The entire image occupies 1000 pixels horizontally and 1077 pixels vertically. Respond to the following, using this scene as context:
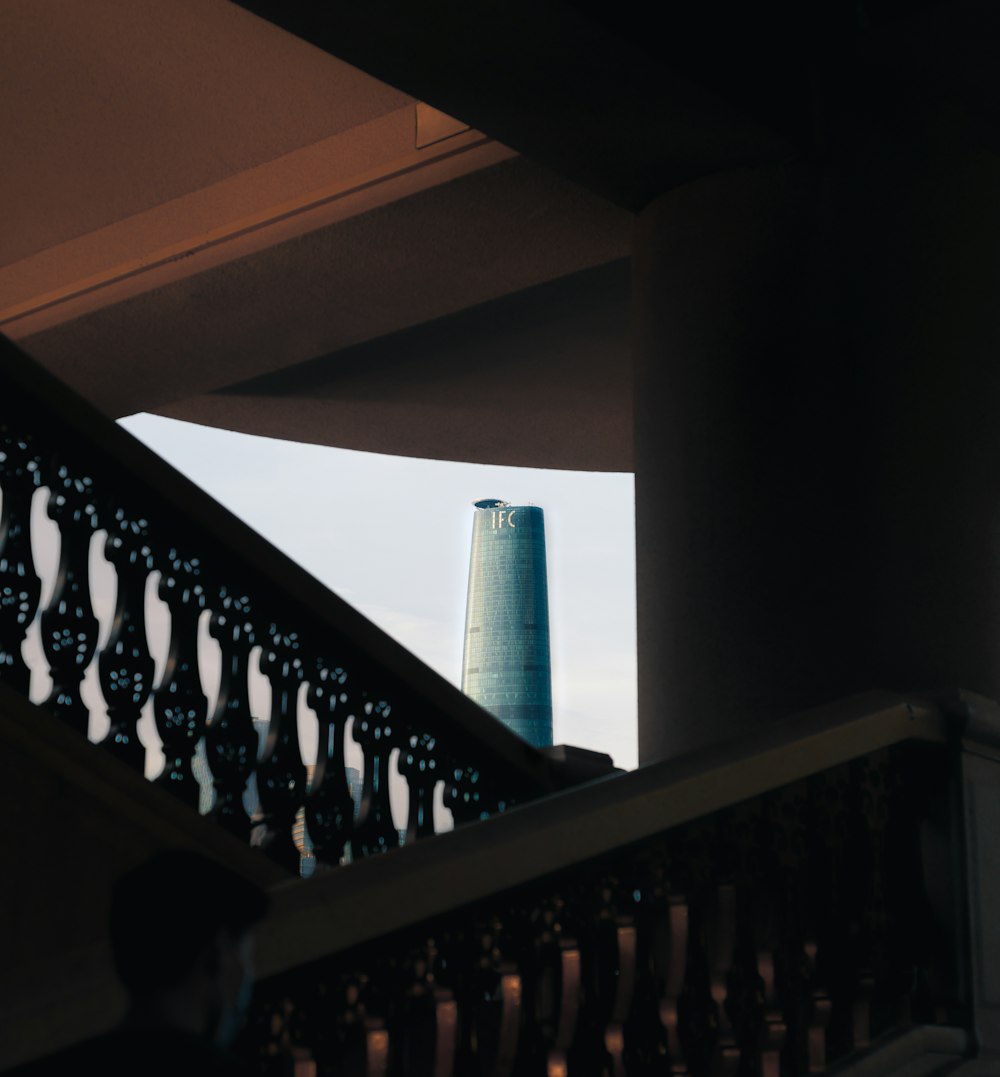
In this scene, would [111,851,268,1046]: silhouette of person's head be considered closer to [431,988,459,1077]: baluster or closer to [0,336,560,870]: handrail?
[431,988,459,1077]: baluster

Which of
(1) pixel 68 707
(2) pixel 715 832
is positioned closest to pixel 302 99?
(1) pixel 68 707

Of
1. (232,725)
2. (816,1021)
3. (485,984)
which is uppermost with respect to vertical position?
(232,725)

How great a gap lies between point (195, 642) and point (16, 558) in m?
0.54

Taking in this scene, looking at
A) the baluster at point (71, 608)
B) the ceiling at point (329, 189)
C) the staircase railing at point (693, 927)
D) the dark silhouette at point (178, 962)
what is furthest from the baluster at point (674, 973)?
the ceiling at point (329, 189)

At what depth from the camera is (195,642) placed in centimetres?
401

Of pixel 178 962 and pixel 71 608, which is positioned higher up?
pixel 71 608

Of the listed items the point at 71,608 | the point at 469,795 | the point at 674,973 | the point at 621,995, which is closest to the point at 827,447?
the point at 469,795

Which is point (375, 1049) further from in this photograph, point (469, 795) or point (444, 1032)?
point (469, 795)

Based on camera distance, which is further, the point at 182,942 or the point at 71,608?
the point at 71,608

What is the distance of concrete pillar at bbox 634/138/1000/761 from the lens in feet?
16.9

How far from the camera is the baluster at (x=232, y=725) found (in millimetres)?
3914

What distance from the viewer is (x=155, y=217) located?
A: 8062 millimetres

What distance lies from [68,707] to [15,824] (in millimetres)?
433

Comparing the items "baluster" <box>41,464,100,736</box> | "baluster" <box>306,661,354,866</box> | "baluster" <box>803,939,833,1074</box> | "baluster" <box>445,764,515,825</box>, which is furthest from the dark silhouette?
"baluster" <box>445,764,515,825</box>
